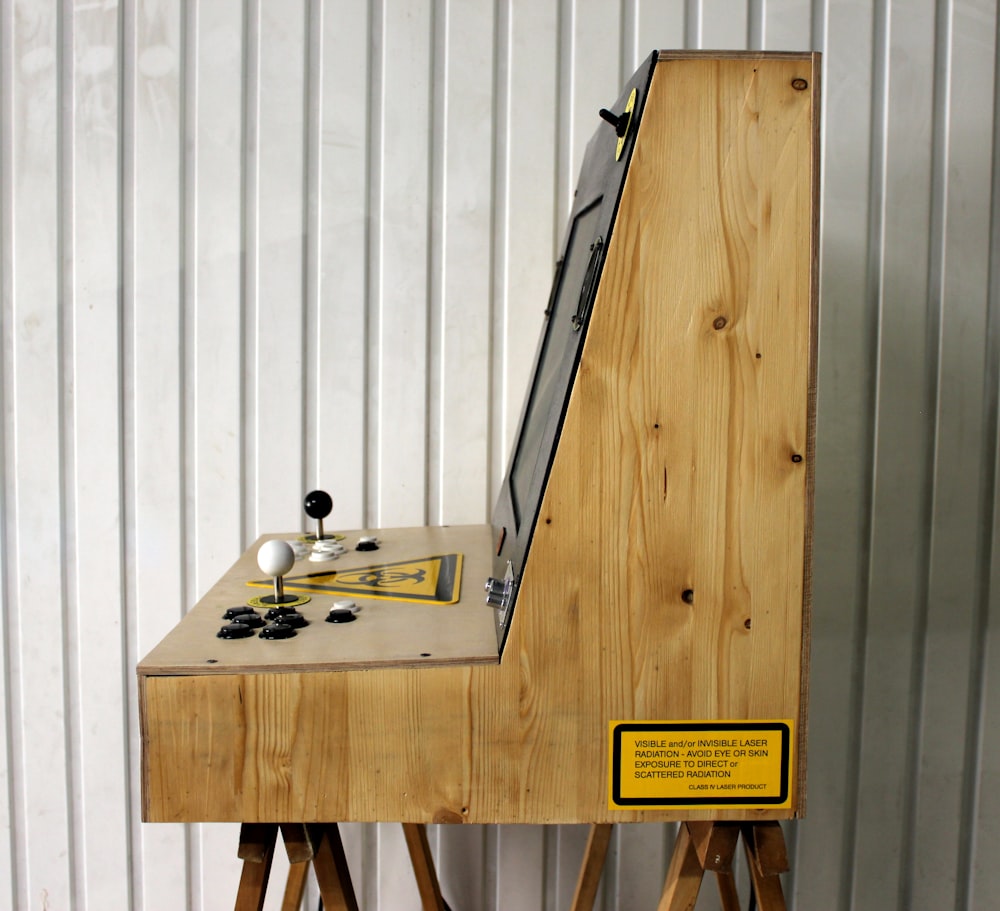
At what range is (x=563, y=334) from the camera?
4.41ft

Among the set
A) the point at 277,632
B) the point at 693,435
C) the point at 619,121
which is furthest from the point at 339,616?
the point at 619,121

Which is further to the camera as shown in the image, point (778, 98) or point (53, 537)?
point (53, 537)

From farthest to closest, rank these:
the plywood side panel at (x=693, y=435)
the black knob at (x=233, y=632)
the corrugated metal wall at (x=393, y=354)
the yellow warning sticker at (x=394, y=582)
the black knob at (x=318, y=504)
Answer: the corrugated metal wall at (x=393, y=354) < the black knob at (x=318, y=504) < the yellow warning sticker at (x=394, y=582) < the black knob at (x=233, y=632) < the plywood side panel at (x=693, y=435)

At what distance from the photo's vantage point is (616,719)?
100 centimetres

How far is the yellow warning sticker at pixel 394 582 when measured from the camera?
1.25 m

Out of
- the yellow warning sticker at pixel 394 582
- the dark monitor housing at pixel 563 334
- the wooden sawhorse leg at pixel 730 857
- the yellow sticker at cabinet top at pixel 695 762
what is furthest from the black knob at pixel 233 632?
the wooden sawhorse leg at pixel 730 857

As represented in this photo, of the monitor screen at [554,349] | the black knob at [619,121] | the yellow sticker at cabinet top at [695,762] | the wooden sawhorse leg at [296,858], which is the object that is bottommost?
the wooden sawhorse leg at [296,858]

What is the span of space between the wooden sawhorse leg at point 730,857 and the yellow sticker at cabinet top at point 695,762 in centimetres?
5

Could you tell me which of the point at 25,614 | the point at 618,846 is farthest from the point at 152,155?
the point at 618,846

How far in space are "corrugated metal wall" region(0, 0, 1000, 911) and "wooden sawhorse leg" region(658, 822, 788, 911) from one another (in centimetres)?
91

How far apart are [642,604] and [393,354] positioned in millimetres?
1062

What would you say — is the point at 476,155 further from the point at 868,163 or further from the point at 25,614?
the point at 25,614

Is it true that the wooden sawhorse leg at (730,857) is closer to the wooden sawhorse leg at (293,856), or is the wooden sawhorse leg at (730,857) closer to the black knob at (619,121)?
the wooden sawhorse leg at (293,856)

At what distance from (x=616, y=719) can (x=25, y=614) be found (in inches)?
58.4
